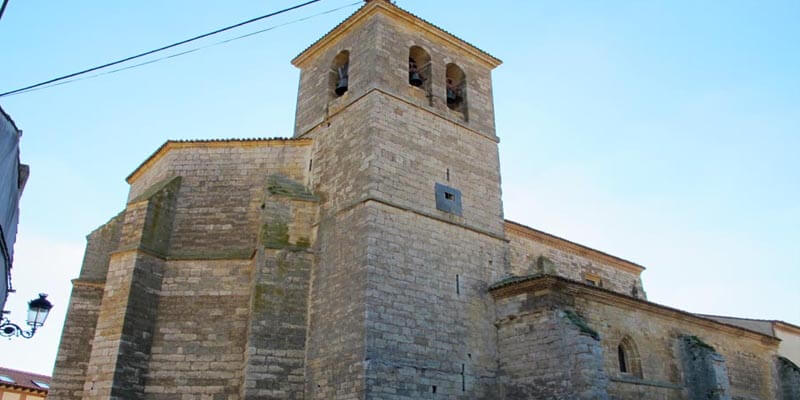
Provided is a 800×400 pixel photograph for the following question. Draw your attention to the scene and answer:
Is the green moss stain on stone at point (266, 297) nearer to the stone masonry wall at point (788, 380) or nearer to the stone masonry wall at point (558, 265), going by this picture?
the stone masonry wall at point (558, 265)

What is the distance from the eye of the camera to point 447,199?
13672 mm

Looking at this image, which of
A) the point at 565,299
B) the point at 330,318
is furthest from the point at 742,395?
the point at 330,318

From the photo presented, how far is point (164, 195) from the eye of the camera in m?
13.4

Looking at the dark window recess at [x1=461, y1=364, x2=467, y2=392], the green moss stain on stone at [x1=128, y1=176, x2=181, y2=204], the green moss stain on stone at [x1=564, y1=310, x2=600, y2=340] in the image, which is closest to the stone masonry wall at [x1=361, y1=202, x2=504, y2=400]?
the dark window recess at [x1=461, y1=364, x2=467, y2=392]

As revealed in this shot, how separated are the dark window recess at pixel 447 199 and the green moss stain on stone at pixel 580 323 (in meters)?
3.15

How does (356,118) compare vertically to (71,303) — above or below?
above

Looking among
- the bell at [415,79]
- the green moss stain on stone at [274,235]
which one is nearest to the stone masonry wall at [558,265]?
the bell at [415,79]

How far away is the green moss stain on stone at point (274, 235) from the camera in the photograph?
1246cm

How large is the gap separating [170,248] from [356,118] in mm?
4667

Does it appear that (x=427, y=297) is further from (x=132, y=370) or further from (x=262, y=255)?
(x=132, y=370)

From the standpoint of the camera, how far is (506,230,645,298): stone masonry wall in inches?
654

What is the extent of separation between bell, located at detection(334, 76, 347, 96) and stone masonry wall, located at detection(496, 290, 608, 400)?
6034mm

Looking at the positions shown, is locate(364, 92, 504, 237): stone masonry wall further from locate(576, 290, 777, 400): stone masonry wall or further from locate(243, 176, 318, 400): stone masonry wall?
locate(576, 290, 777, 400): stone masonry wall

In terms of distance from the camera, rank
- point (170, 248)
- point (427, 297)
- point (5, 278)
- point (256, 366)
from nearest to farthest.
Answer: point (5, 278) → point (256, 366) → point (427, 297) → point (170, 248)
